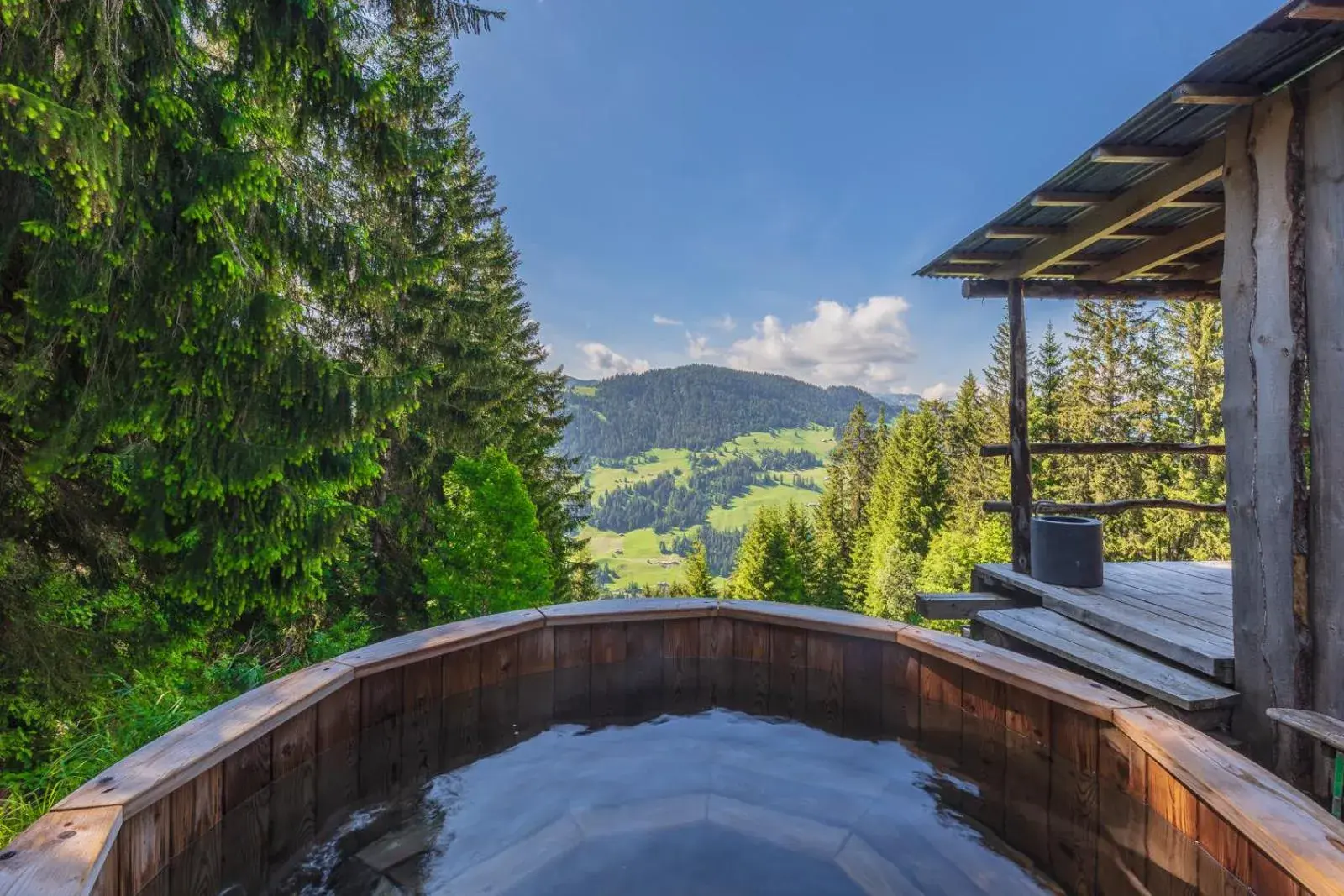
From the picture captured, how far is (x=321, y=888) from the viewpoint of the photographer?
1657mm

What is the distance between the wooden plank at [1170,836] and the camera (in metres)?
1.46

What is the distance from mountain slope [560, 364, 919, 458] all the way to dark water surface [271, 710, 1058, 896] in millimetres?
120533

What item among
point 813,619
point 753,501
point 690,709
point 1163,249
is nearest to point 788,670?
point 813,619

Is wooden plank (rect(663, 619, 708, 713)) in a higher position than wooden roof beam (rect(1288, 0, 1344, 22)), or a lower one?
lower

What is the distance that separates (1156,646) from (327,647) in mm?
6436

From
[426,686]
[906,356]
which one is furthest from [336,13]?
[906,356]

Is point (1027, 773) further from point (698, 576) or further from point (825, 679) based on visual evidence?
point (698, 576)

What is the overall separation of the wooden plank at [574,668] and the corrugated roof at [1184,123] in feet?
11.2

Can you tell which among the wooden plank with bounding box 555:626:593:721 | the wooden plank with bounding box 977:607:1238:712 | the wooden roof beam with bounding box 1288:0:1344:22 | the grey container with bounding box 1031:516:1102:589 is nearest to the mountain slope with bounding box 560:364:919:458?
the grey container with bounding box 1031:516:1102:589

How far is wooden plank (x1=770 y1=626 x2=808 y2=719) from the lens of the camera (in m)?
2.79

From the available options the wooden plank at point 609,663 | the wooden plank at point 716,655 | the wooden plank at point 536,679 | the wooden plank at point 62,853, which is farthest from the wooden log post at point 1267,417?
the wooden plank at point 62,853

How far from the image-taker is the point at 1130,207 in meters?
3.59

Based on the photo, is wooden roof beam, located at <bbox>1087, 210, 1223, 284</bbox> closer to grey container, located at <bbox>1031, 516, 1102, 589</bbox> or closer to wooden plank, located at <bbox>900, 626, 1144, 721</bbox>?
grey container, located at <bbox>1031, 516, 1102, 589</bbox>

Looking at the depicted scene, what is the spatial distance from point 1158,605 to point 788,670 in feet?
8.57
